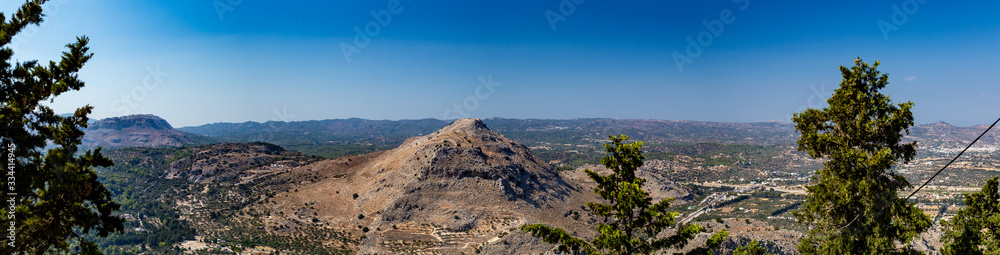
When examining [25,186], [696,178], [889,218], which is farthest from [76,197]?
[696,178]

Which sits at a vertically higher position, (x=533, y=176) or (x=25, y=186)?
(x=25, y=186)

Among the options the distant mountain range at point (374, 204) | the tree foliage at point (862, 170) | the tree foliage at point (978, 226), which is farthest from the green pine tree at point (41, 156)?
the distant mountain range at point (374, 204)

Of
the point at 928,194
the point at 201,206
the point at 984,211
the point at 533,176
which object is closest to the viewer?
the point at 984,211

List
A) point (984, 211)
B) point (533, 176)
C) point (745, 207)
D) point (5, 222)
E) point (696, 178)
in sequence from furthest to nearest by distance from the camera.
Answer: point (696, 178)
point (745, 207)
point (533, 176)
point (984, 211)
point (5, 222)

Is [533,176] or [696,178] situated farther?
[696,178]

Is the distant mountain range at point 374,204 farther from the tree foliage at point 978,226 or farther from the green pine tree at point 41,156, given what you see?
the green pine tree at point 41,156

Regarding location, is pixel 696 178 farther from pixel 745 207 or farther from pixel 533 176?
pixel 533 176

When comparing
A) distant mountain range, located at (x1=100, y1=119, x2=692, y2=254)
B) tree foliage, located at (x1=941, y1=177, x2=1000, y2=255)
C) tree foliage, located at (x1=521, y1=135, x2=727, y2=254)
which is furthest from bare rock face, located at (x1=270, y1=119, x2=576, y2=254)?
tree foliage, located at (x1=941, y1=177, x2=1000, y2=255)
